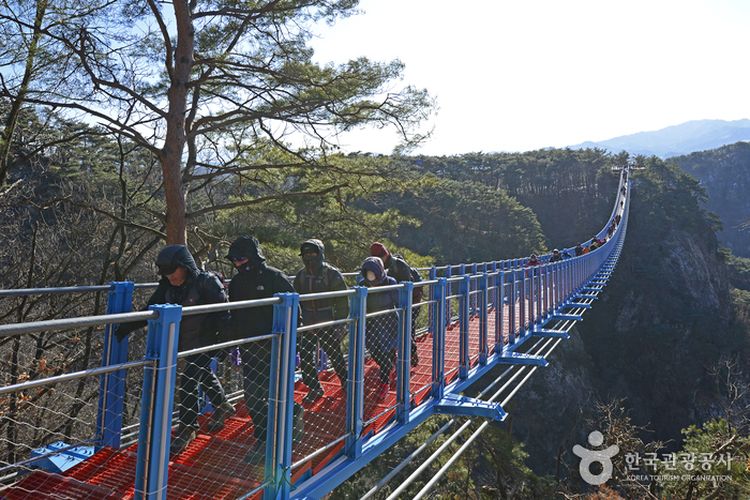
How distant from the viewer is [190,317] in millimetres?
2543

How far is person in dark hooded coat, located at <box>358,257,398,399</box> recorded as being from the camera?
137 inches

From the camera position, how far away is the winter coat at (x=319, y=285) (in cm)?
352

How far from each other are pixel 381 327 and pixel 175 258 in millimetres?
1392

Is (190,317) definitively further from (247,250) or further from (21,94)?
(21,94)

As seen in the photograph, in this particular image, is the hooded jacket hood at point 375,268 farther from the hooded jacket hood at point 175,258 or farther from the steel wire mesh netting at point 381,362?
the hooded jacket hood at point 175,258

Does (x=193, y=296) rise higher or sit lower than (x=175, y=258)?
lower

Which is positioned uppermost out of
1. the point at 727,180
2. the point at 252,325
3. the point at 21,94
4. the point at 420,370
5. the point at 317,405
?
the point at 727,180

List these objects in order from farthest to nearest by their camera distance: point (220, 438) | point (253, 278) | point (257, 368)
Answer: point (253, 278), point (220, 438), point (257, 368)

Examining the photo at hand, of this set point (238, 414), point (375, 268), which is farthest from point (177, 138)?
point (238, 414)

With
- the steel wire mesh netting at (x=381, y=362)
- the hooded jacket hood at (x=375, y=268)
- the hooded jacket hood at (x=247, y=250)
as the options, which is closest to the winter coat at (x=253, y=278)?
the hooded jacket hood at (x=247, y=250)

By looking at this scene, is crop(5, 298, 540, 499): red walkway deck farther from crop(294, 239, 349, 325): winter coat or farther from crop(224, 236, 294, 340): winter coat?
crop(224, 236, 294, 340): winter coat

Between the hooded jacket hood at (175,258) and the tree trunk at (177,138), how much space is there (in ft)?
15.2

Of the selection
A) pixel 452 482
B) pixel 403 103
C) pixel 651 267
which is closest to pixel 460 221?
pixel 651 267

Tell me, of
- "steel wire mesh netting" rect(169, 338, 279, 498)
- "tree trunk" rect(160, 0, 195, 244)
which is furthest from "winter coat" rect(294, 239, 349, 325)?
"tree trunk" rect(160, 0, 195, 244)
